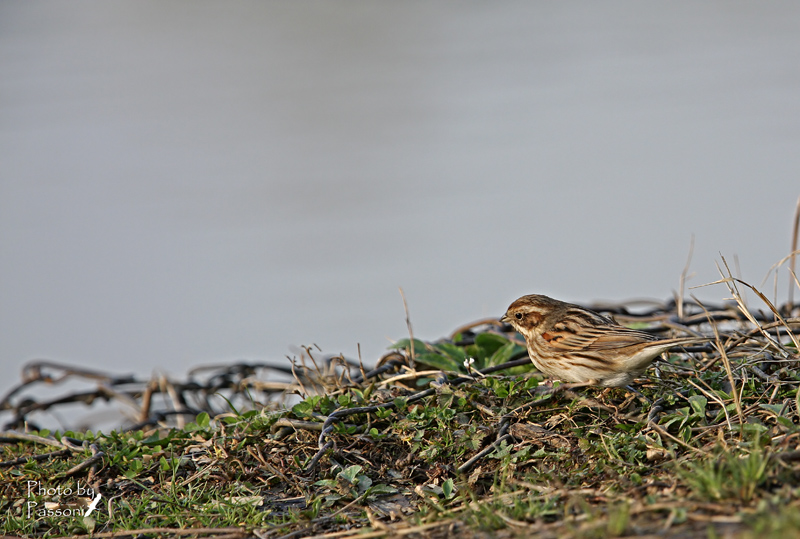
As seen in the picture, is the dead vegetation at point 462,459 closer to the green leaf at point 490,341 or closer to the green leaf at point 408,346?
the green leaf at point 408,346

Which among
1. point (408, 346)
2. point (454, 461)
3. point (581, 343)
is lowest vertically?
point (454, 461)

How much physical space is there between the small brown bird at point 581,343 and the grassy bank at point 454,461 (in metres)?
0.13

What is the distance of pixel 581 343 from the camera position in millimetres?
4711

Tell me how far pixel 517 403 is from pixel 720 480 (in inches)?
61.4

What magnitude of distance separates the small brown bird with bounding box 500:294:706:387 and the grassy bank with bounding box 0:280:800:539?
133 mm

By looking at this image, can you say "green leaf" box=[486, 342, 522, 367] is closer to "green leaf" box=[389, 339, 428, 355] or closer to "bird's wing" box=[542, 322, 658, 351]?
"green leaf" box=[389, 339, 428, 355]

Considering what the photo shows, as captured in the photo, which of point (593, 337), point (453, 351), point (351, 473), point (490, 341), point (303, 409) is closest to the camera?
point (351, 473)

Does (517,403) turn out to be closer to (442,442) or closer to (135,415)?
(442,442)

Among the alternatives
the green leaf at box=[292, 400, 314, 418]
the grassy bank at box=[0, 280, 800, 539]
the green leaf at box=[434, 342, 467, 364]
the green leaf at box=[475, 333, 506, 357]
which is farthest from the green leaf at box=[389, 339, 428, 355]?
the green leaf at box=[292, 400, 314, 418]

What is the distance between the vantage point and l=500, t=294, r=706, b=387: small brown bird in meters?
4.36

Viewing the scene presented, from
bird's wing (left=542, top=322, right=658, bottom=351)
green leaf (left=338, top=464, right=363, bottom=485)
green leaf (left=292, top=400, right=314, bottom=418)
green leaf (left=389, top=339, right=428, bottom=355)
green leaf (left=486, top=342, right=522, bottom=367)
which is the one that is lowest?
green leaf (left=338, top=464, right=363, bottom=485)

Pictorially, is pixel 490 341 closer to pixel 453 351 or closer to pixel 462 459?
pixel 453 351

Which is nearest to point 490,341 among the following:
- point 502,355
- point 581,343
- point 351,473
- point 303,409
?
point 502,355

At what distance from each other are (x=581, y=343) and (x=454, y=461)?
3.60ft
